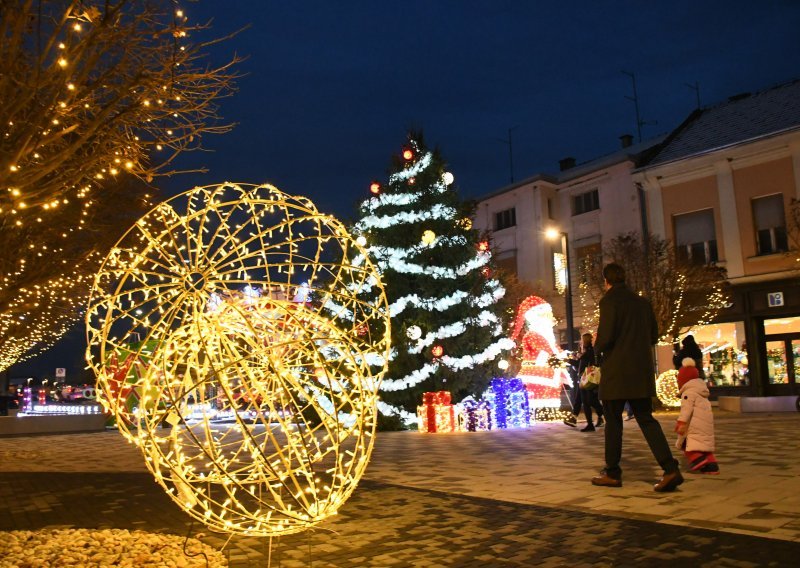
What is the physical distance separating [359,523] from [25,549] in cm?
235

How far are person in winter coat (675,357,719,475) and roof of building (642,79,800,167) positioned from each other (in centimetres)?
1856

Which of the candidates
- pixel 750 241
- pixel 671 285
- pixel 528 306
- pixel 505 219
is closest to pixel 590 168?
pixel 505 219

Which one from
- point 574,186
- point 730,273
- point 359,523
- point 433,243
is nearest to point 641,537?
point 359,523

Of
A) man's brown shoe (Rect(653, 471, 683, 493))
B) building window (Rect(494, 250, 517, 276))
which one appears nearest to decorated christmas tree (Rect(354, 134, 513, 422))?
man's brown shoe (Rect(653, 471, 683, 493))

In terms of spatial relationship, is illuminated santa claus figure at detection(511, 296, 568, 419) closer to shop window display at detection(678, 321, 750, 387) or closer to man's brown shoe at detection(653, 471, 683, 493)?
shop window display at detection(678, 321, 750, 387)

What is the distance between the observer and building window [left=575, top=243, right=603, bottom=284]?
23.5 metres

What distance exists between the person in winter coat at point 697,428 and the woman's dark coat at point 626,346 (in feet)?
3.64

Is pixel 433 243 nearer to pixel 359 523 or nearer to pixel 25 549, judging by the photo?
pixel 359 523

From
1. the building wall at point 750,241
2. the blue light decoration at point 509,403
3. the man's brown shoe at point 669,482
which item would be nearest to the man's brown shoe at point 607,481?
the man's brown shoe at point 669,482

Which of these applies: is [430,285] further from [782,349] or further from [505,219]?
[505,219]

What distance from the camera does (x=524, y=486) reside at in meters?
6.67

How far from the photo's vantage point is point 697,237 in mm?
24641

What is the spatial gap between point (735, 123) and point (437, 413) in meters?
18.6

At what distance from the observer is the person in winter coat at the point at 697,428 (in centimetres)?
692
